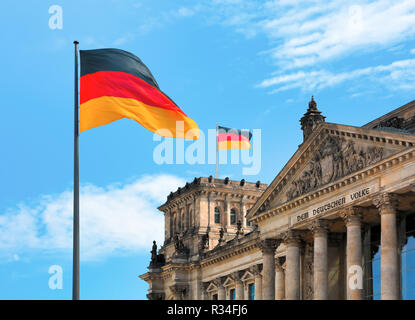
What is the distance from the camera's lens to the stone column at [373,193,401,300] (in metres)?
45.8

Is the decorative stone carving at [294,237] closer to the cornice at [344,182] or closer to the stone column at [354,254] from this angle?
the cornice at [344,182]

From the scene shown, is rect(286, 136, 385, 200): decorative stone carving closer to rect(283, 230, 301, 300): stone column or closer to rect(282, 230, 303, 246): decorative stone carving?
rect(282, 230, 303, 246): decorative stone carving

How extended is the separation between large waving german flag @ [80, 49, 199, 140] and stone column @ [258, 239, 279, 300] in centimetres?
3006

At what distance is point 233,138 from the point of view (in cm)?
8169

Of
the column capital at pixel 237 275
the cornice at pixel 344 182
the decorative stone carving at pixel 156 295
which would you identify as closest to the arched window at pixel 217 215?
the decorative stone carving at pixel 156 295

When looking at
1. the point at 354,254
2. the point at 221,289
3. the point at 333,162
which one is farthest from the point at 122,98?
the point at 221,289

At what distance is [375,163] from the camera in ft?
156

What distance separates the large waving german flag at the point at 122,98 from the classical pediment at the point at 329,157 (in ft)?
58.9

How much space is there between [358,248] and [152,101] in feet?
72.7

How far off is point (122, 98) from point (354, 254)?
22915mm

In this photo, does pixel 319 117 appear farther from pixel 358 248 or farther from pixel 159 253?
pixel 159 253

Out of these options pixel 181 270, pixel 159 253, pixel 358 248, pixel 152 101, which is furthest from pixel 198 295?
pixel 152 101

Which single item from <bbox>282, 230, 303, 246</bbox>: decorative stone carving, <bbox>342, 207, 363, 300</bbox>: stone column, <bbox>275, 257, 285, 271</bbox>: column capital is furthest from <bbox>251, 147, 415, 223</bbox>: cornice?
<bbox>275, 257, 285, 271</bbox>: column capital

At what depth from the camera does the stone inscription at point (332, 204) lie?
49.0 meters
